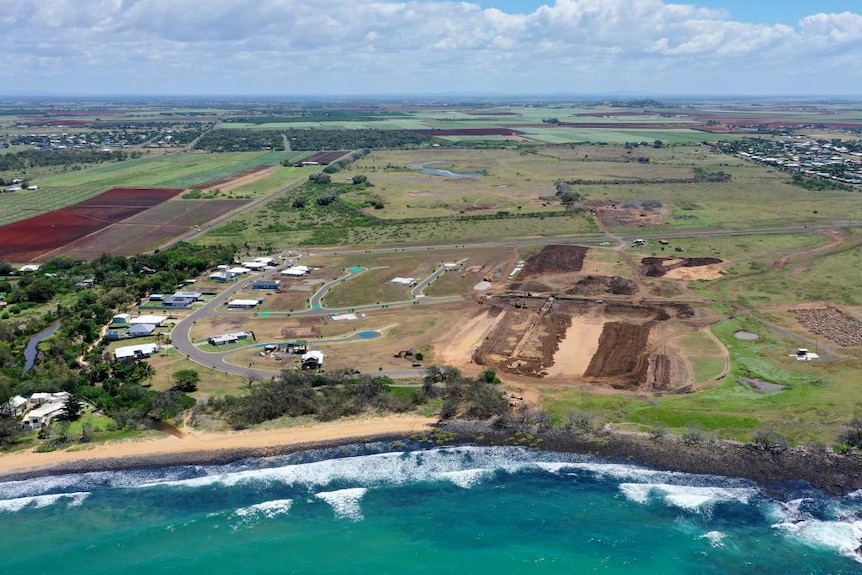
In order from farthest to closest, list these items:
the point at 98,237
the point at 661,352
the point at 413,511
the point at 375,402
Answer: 1. the point at 98,237
2. the point at 661,352
3. the point at 375,402
4. the point at 413,511

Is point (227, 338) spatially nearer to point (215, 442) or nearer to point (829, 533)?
point (215, 442)

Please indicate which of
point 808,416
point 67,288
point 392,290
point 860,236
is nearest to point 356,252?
point 392,290

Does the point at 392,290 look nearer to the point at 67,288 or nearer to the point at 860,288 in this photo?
the point at 67,288

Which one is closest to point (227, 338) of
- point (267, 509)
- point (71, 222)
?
point (267, 509)

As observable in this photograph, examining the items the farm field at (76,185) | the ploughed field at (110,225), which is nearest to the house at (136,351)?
the ploughed field at (110,225)

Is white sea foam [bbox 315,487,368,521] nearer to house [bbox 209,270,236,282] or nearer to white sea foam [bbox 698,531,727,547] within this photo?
white sea foam [bbox 698,531,727,547]

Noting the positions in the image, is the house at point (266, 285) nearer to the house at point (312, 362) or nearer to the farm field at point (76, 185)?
the house at point (312, 362)
